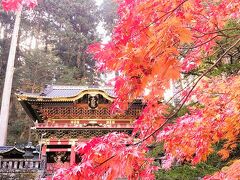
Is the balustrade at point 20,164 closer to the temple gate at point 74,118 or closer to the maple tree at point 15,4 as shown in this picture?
the temple gate at point 74,118

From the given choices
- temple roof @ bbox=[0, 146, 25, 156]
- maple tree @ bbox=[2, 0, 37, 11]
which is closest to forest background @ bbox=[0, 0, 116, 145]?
temple roof @ bbox=[0, 146, 25, 156]

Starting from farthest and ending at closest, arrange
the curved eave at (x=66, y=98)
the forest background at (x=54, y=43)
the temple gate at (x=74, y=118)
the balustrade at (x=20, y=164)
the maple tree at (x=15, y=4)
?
1. the forest background at (x=54, y=43)
2. the temple gate at (x=74, y=118)
3. the curved eave at (x=66, y=98)
4. the balustrade at (x=20, y=164)
5. the maple tree at (x=15, y=4)

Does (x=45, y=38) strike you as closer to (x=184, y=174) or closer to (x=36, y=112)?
(x=36, y=112)

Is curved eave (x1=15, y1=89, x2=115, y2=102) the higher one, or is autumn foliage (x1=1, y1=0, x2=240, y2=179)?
curved eave (x1=15, y1=89, x2=115, y2=102)

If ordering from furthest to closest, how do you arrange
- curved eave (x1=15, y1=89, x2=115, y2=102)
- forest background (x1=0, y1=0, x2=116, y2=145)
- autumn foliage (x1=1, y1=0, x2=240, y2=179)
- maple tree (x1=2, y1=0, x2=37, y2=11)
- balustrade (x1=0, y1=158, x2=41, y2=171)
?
forest background (x1=0, y1=0, x2=116, y2=145)
curved eave (x1=15, y1=89, x2=115, y2=102)
balustrade (x1=0, y1=158, x2=41, y2=171)
maple tree (x1=2, y1=0, x2=37, y2=11)
autumn foliage (x1=1, y1=0, x2=240, y2=179)

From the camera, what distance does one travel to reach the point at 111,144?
279 cm

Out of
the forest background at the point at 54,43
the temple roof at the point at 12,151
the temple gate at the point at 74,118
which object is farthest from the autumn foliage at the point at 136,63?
the forest background at the point at 54,43

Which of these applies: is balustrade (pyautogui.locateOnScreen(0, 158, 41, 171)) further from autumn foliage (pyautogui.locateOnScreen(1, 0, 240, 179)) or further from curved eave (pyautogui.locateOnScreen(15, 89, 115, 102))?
autumn foliage (pyautogui.locateOnScreen(1, 0, 240, 179))

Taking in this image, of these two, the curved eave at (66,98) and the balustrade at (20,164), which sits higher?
the curved eave at (66,98)

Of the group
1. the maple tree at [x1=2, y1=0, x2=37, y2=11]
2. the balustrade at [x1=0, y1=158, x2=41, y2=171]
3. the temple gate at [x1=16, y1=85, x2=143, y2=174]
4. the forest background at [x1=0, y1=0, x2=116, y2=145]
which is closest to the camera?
the maple tree at [x1=2, y1=0, x2=37, y2=11]

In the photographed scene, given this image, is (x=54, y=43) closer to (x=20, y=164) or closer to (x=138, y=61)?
(x=20, y=164)

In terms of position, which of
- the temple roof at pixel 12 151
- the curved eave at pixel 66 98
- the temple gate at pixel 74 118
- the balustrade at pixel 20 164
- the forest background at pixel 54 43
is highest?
the forest background at pixel 54 43

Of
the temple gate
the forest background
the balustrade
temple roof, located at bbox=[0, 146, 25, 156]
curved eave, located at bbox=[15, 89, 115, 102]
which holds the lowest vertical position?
the balustrade

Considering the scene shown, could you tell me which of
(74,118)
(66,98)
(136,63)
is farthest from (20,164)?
(136,63)
